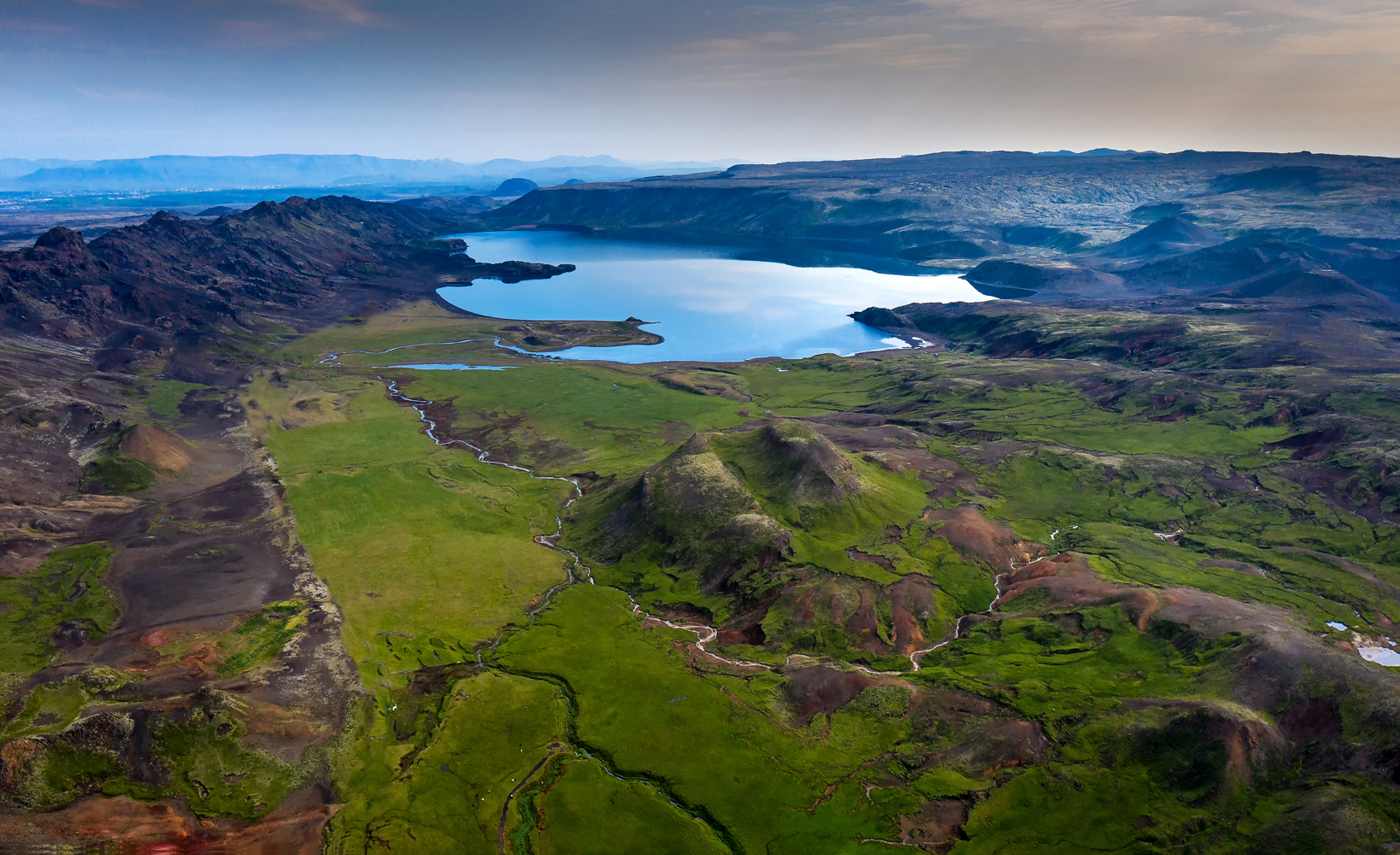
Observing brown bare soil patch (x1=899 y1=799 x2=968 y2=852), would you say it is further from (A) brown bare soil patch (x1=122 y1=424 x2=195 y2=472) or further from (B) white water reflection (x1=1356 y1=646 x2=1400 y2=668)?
(A) brown bare soil patch (x1=122 y1=424 x2=195 y2=472)

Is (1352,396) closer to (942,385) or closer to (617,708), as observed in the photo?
(942,385)

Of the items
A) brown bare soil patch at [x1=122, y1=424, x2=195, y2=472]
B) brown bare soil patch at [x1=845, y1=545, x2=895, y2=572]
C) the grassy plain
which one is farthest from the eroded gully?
brown bare soil patch at [x1=122, y1=424, x2=195, y2=472]

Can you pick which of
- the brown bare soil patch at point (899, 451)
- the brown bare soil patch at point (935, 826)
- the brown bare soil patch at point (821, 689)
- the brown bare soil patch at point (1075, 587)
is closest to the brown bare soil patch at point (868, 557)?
the brown bare soil patch at point (1075, 587)

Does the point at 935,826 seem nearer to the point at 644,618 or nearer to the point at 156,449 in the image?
the point at 644,618

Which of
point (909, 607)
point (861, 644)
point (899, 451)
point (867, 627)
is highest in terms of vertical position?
point (899, 451)

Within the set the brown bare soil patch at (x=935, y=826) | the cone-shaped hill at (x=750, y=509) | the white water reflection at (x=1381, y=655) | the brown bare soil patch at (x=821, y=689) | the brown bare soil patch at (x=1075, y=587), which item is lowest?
the brown bare soil patch at (x=935, y=826)

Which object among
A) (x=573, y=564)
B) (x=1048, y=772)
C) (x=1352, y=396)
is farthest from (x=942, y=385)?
(x=1048, y=772)

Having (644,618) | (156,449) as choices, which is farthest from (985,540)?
(156,449)

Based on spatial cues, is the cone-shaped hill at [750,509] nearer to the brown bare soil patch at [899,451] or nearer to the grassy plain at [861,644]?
A: the grassy plain at [861,644]

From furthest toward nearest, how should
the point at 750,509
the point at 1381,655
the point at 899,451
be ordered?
the point at 899,451
the point at 750,509
the point at 1381,655

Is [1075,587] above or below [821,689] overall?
above

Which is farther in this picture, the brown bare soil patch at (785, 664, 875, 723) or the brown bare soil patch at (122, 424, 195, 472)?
the brown bare soil patch at (122, 424, 195, 472)

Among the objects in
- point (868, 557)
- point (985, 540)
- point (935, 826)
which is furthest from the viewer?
point (985, 540)
